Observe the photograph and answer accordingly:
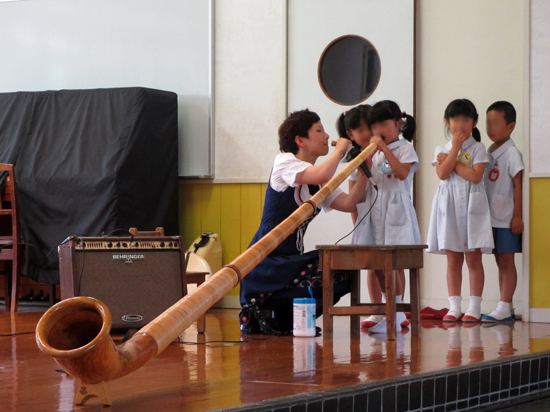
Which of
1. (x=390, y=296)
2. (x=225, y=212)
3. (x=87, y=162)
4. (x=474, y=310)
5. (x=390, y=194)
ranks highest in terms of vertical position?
(x=87, y=162)

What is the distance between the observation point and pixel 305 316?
3.23 metres

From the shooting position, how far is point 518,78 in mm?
4680

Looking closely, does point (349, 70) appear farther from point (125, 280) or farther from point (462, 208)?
point (125, 280)

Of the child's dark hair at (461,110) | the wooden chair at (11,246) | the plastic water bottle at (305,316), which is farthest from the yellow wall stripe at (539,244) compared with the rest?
the wooden chair at (11,246)

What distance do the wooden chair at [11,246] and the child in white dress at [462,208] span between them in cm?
273

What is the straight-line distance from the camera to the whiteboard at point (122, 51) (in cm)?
555

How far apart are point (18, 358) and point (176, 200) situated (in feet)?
9.68

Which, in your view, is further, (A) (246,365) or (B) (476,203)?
(B) (476,203)

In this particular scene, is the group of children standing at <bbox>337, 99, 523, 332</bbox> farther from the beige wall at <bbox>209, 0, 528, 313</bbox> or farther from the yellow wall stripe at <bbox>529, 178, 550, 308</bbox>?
the beige wall at <bbox>209, 0, 528, 313</bbox>

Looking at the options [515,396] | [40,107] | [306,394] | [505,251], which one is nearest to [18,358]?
[306,394]

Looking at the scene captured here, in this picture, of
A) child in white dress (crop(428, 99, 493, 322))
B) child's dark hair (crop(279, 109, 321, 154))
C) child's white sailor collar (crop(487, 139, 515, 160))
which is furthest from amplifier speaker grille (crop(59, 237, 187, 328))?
child's white sailor collar (crop(487, 139, 515, 160))

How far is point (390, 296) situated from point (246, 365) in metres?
0.85

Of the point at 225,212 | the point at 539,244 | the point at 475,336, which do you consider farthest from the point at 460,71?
the point at 475,336

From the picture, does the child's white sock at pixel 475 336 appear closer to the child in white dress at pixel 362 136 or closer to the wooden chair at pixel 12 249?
the child in white dress at pixel 362 136
